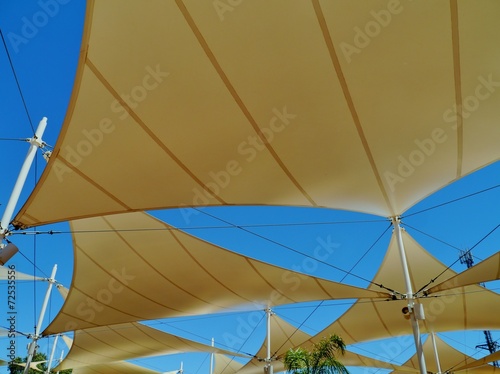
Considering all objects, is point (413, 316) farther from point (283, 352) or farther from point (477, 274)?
point (283, 352)

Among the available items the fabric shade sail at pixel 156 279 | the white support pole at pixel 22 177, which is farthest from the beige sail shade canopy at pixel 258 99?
the fabric shade sail at pixel 156 279

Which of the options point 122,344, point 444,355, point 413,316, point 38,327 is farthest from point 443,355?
point 38,327

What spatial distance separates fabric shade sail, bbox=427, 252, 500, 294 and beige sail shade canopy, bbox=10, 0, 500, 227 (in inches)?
110

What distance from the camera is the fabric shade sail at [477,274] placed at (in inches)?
297

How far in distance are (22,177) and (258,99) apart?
13.6 ft

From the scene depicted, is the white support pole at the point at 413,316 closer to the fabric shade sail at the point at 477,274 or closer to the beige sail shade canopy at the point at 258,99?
the fabric shade sail at the point at 477,274

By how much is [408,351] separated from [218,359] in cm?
1042

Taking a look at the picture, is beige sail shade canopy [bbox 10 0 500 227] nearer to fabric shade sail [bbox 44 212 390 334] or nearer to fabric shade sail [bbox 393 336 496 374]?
fabric shade sail [bbox 44 212 390 334]

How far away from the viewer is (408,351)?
17953 millimetres

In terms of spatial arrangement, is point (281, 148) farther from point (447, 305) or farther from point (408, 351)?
point (408, 351)

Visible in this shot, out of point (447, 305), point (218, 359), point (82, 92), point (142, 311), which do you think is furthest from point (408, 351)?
point (82, 92)

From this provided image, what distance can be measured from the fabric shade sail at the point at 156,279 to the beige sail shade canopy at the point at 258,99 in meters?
2.66

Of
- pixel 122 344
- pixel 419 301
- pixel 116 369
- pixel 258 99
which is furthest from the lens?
pixel 116 369

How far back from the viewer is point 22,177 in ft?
20.1
